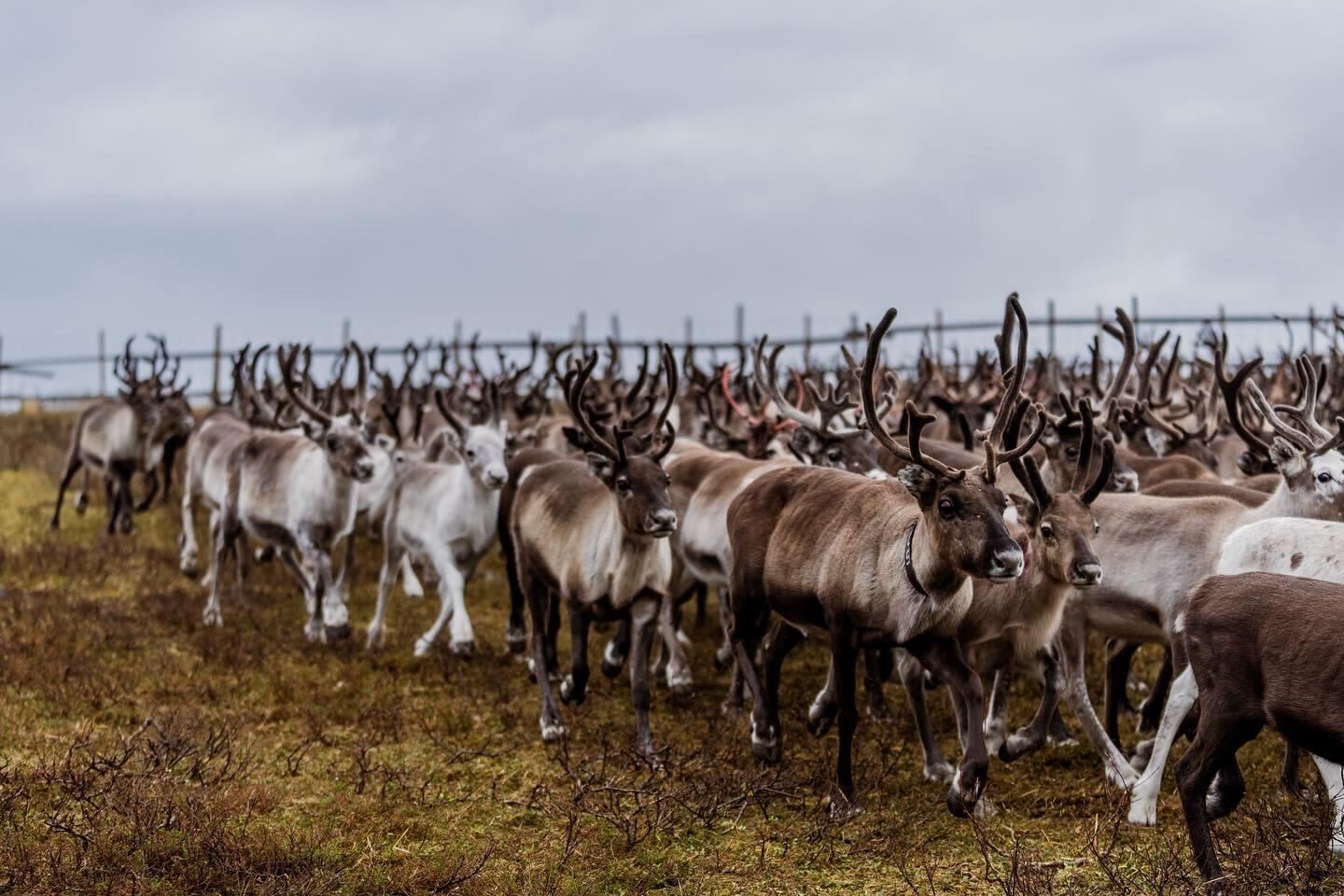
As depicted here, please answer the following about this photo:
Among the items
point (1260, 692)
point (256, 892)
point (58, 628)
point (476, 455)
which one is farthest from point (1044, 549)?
point (58, 628)

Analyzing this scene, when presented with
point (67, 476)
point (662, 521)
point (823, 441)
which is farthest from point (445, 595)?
point (67, 476)

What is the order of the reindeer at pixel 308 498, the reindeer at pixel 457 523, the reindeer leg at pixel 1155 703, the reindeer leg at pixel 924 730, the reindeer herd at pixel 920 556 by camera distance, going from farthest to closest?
1. the reindeer at pixel 308 498
2. the reindeer at pixel 457 523
3. the reindeer leg at pixel 1155 703
4. the reindeer leg at pixel 924 730
5. the reindeer herd at pixel 920 556

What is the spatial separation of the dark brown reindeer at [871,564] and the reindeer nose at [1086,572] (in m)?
0.43

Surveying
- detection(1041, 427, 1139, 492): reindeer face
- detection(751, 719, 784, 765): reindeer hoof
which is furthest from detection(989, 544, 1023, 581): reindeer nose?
detection(1041, 427, 1139, 492): reindeer face

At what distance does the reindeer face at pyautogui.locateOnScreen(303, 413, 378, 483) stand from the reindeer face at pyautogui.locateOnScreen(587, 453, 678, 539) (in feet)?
8.99

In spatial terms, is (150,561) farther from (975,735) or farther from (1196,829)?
(1196,829)

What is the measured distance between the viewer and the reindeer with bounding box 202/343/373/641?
953cm

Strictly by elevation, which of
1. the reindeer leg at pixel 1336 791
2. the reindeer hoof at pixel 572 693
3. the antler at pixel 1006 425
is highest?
the antler at pixel 1006 425

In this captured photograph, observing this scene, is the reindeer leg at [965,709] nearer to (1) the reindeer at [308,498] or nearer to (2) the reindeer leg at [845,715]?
(2) the reindeer leg at [845,715]

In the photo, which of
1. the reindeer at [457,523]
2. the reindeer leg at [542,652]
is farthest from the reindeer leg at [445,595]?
the reindeer leg at [542,652]

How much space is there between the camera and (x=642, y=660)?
692 cm

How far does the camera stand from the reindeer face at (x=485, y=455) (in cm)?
904

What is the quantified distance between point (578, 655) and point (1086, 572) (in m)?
2.77

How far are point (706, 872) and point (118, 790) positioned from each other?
7.95 ft
